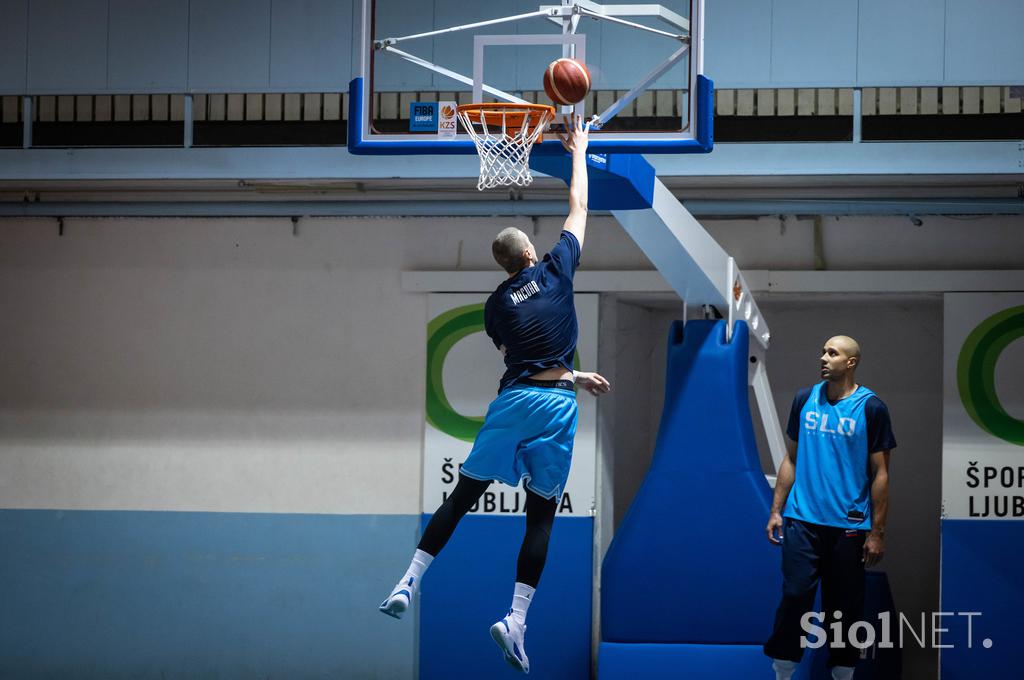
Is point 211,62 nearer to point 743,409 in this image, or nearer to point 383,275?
point 383,275

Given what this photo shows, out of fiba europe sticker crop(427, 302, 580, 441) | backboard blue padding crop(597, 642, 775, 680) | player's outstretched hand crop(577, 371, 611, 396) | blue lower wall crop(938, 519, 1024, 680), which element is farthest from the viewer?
fiba europe sticker crop(427, 302, 580, 441)

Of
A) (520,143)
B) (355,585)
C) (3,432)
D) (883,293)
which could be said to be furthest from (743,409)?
(3,432)

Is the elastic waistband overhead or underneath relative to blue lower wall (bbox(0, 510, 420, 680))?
overhead

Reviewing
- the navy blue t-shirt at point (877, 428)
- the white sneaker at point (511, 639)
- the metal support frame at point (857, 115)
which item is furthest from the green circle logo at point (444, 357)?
the white sneaker at point (511, 639)

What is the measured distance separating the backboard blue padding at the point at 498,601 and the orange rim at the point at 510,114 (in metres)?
4.23

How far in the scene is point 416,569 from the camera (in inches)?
210

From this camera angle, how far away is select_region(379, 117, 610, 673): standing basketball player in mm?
5316

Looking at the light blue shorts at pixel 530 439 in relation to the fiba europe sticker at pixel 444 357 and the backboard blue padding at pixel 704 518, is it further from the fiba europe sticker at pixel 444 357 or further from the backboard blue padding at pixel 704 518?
the fiba europe sticker at pixel 444 357

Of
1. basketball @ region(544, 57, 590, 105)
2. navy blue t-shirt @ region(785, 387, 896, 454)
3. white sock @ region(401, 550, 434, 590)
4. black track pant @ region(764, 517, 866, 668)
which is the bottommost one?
black track pant @ region(764, 517, 866, 668)

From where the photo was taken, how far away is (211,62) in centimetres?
887

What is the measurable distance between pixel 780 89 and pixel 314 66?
3.27m

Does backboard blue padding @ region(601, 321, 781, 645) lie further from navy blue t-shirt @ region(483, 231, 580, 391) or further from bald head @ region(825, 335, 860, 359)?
navy blue t-shirt @ region(483, 231, 580, 391)

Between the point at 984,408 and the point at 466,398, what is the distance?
3708mm

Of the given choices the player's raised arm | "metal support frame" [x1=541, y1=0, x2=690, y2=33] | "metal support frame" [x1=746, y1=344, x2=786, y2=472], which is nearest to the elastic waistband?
the player's raised arm
